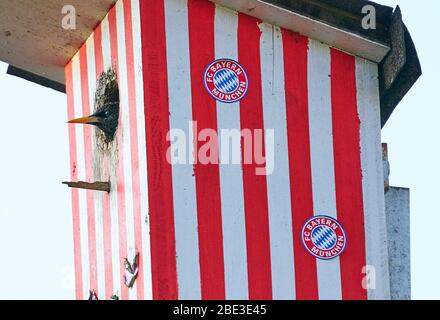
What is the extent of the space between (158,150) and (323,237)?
37.1 inches

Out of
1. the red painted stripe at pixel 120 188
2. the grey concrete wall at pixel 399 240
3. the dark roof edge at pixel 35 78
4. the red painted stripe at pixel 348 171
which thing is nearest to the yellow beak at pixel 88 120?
the red painted stripe at pixel 120 188

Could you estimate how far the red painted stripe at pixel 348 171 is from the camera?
34.5 feet

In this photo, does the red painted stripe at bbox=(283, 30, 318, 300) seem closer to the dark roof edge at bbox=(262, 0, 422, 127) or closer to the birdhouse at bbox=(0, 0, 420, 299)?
the birdhouse at bbox=(0, 0, 420, 299)

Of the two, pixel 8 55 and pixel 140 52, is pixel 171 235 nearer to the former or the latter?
pixel 140 52

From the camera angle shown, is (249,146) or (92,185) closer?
(249,146)

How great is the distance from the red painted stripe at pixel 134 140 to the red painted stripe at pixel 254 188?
0.52 metres

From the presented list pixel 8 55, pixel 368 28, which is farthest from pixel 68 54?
pixel 368 28

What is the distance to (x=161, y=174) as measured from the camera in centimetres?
1029

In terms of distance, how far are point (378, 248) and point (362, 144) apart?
1.74ft

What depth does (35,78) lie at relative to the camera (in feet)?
40.5

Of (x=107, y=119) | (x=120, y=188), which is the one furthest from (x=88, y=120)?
(x=120, y=188)
